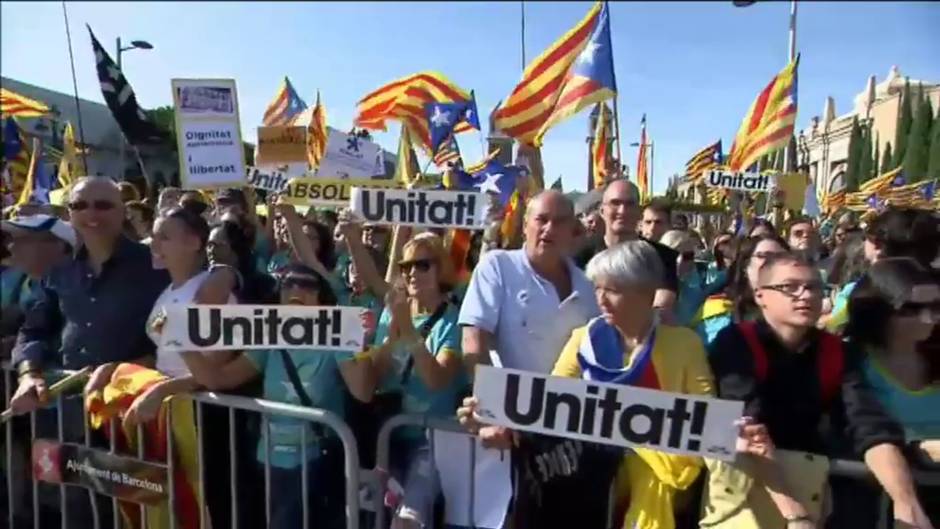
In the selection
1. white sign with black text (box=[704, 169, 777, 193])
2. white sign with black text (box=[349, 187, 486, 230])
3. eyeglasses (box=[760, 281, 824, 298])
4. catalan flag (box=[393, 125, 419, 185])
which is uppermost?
catalan flag (box=[393, 125, 419, 185])

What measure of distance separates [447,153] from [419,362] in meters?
7.56

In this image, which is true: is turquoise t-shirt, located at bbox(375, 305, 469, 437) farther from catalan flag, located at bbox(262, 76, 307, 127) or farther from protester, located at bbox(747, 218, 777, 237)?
catalan flag, located at bbox(262, 76, 307, 127)

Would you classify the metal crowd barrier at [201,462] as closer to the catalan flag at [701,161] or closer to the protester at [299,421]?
the protester at [299,421]

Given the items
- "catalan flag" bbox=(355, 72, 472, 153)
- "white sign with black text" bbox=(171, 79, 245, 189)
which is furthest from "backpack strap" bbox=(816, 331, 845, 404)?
"catalan flag" bbox=(355, 72, 472, 153)

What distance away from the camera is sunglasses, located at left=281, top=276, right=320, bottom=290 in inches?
141

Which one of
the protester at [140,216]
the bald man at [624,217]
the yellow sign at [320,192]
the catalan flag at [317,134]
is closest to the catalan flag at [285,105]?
the catalan flag at [317,134]

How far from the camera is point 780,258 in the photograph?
9.29 feet

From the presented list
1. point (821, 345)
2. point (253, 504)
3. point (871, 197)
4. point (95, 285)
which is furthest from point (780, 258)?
point (871, 197)

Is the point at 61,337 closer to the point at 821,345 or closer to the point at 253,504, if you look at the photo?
the point at 253,504

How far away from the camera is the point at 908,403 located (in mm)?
2891

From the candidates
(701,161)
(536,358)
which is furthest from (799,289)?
(701,161)

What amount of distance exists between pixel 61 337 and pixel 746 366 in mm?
3067

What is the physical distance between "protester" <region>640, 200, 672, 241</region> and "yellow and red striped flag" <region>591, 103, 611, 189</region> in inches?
184

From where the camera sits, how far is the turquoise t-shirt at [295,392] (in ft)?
11.2
